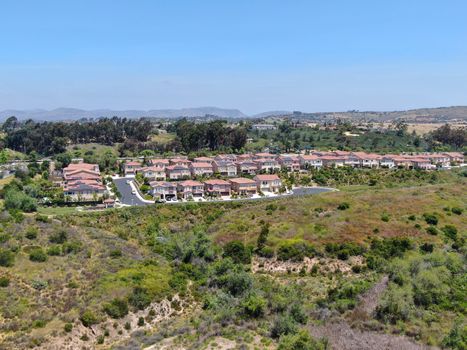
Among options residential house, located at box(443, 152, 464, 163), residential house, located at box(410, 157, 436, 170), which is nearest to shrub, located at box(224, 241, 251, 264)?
residential house, located at box(410, 157, 436, 170)

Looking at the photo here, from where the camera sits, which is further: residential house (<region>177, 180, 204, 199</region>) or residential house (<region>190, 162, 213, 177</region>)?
residential house (<region>190, 162, 213, 177</region>)

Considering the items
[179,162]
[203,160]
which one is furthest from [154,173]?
[203,160]

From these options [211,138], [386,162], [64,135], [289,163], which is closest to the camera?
[289,163]

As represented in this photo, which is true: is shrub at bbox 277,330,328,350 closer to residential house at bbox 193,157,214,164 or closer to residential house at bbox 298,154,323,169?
residential house at bbox 193,157,214,164

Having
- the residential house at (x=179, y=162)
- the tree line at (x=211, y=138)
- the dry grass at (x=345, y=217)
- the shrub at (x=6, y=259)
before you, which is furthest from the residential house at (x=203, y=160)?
the shrub at (x=6, y=259)

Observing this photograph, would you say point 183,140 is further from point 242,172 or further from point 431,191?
point 431,191

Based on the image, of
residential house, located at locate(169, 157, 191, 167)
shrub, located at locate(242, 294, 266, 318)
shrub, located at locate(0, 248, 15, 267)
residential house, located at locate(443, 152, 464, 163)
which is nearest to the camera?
shrub, located at locate(242, 294, 266, 318)

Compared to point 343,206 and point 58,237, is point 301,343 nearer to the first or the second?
point 58,237
